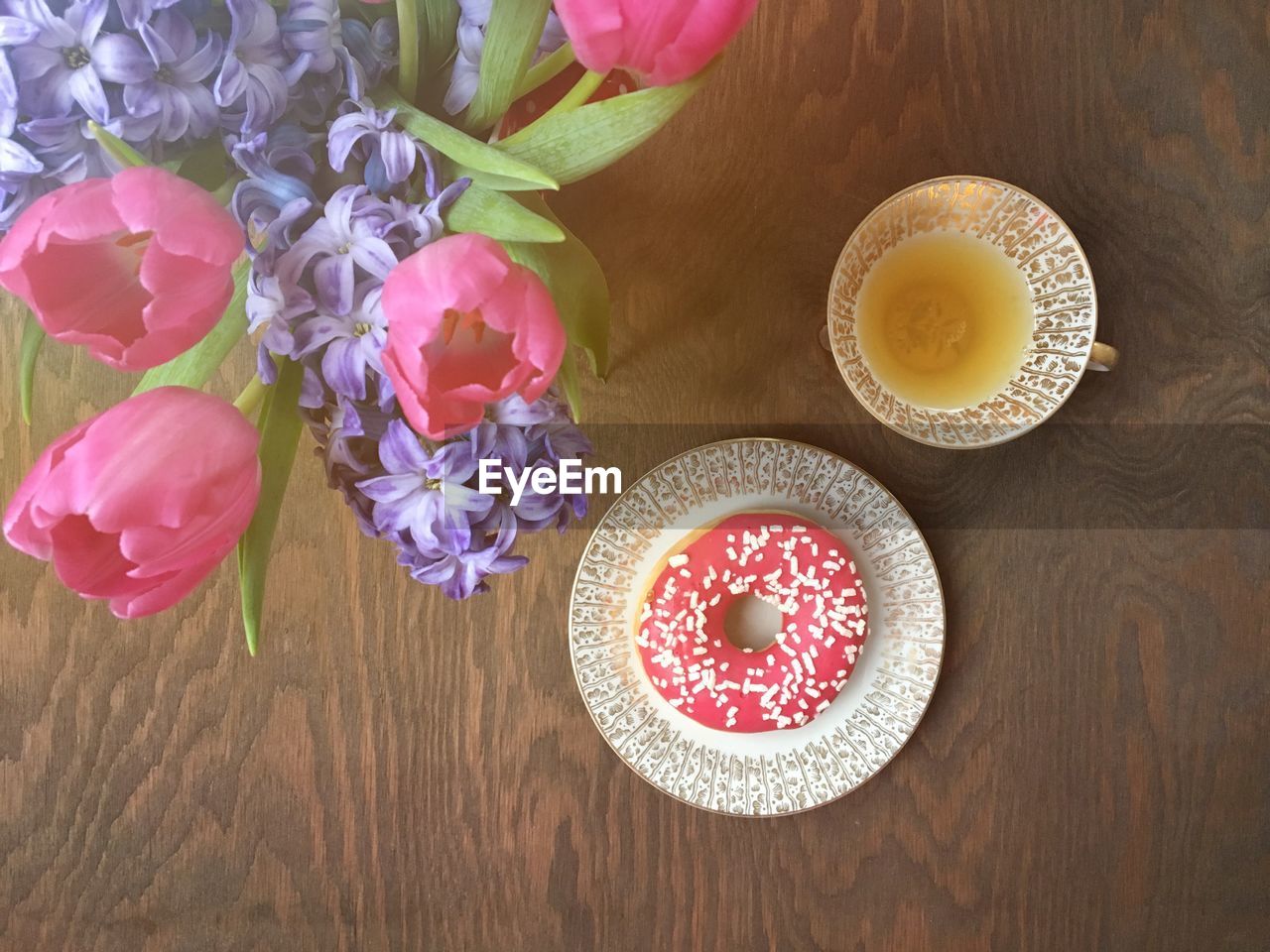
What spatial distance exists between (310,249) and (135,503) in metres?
0.12

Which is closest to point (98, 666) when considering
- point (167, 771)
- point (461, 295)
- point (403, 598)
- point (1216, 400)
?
point (167, 771)

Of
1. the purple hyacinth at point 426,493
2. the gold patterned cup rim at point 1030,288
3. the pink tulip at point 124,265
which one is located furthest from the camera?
the gold patterned cup rim at point 1030,288

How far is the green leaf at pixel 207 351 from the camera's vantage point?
37 centimetres

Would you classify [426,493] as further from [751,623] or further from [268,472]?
[751,623]

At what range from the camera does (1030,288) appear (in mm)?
614

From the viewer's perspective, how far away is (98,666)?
2.08 ft

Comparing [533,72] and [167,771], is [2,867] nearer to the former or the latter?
[167,771]

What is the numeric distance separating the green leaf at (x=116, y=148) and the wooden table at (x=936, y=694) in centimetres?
29

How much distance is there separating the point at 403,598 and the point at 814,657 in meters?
0.28

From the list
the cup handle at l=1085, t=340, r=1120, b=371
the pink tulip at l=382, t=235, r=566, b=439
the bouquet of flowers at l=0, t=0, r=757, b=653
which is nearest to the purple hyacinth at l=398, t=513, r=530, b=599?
the bouquet of flowers at l=0, t=0, r=757, b=653

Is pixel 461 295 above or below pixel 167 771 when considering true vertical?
above

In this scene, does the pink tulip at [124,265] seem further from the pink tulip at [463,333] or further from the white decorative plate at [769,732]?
the white decorative plate at [769,732]

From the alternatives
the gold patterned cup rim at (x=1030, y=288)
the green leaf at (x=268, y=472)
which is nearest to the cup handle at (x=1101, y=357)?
the gold patterned cup rim at (x=1030, y=288)

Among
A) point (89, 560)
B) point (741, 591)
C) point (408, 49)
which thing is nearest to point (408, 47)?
point (408, 49)
